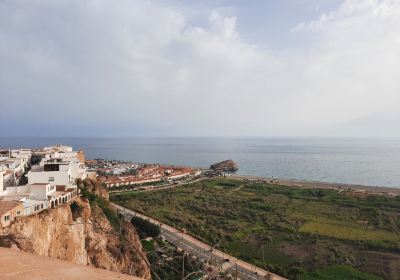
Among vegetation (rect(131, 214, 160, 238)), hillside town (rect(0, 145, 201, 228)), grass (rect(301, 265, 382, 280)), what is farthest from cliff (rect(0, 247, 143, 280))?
vegetation (rect(131, 214, 160, 238))

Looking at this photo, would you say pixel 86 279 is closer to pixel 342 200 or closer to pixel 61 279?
pixel 61 279

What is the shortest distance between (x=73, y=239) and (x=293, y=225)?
79.0 feet

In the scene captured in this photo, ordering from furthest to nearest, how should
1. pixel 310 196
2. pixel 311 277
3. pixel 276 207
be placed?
pixel 310 196 → pixel 276 207 → pixel 311 277

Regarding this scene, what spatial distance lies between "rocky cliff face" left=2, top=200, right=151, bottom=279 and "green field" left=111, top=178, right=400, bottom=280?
850cm

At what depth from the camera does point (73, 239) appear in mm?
17703

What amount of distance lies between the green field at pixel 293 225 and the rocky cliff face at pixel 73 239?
335 inches

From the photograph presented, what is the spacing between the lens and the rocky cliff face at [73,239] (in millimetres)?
14485

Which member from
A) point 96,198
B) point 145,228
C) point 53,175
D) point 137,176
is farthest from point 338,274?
point 137,176

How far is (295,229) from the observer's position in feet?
114

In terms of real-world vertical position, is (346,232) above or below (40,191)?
below

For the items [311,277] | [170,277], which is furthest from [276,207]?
[170,277]

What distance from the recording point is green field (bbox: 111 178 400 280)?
26312 millimetres

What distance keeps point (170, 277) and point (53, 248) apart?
7970mm

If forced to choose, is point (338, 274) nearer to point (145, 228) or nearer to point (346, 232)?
point (346, 232)
